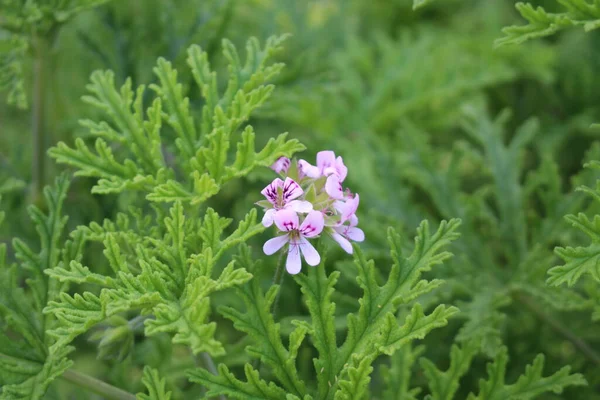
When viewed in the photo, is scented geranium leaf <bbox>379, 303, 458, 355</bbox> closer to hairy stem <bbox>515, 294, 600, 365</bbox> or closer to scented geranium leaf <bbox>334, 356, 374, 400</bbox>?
scented geranium leaf <bbox>334, 356, 374, 400</bbox>

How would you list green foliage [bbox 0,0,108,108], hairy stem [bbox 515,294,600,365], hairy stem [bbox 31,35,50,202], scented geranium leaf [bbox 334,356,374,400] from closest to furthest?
scented geranium leaf [bbox 334,356,374,400], green foliage [bbox 0,0,108,108], hairy stem [bbox 515,294,600,365], hairy stem [bbox 31,35,50,202]

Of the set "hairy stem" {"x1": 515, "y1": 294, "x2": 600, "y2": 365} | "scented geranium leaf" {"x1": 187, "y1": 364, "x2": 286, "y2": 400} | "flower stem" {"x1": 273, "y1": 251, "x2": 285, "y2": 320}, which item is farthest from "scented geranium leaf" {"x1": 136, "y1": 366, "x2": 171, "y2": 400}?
"hairy stem" {"x1": 515, "y1": 294, "x2": 600, "y2": 365}

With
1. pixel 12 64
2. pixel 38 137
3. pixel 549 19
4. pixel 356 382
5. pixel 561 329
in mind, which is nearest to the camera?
pixel 356 382

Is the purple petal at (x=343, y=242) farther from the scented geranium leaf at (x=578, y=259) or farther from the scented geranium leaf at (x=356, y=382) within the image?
the scented geranium leaf at (x=578, y=259)

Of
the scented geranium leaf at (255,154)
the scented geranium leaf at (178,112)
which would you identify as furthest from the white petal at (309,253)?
the scented geranium leaf at (178,112)

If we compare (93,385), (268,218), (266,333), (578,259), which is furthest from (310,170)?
(93,385)

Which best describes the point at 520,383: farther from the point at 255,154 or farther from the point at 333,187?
the point at 255,154
